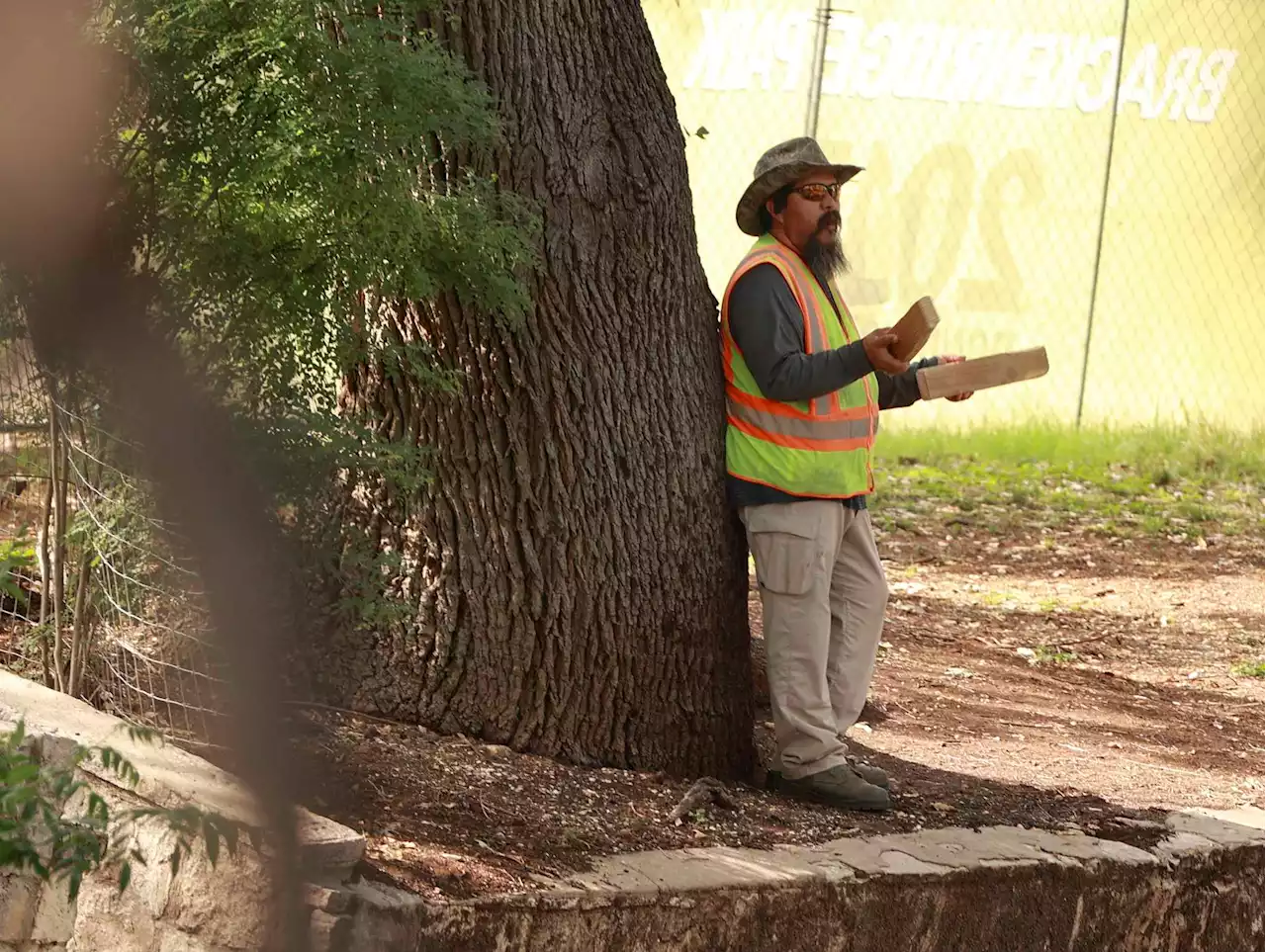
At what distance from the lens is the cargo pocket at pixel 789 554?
4.55 meters

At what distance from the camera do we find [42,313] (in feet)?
4.16

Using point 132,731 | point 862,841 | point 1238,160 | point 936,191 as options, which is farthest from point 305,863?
point 1238,160

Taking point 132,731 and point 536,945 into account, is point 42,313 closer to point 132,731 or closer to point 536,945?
point 132,731

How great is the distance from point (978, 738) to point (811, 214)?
2133 mm

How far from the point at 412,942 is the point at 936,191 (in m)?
11.0

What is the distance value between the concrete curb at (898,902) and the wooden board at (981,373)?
1.22 metres

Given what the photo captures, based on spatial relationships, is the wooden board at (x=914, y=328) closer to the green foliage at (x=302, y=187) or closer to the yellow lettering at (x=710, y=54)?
the green foliage at (x=302, y=187)

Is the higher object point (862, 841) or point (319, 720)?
point (319, 720)

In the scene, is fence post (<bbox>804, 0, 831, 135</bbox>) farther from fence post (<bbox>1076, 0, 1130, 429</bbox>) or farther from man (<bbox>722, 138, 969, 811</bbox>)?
man (<bbox>722, 138, 969, 811</bbox>)

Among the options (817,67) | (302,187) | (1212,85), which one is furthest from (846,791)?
(1212,85)

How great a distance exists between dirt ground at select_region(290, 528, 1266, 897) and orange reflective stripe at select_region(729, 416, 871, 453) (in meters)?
0.98

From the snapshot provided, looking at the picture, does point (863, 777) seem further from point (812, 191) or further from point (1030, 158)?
point (1030, 158)

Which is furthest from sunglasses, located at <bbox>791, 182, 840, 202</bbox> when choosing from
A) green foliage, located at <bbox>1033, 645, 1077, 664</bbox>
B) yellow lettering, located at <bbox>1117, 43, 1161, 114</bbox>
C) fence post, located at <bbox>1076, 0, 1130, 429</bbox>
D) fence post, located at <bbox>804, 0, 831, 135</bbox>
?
yellow lettering, located at <bbox>1117, 43, 1161, 114</bbox>

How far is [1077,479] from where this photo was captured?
11117 millimetres
